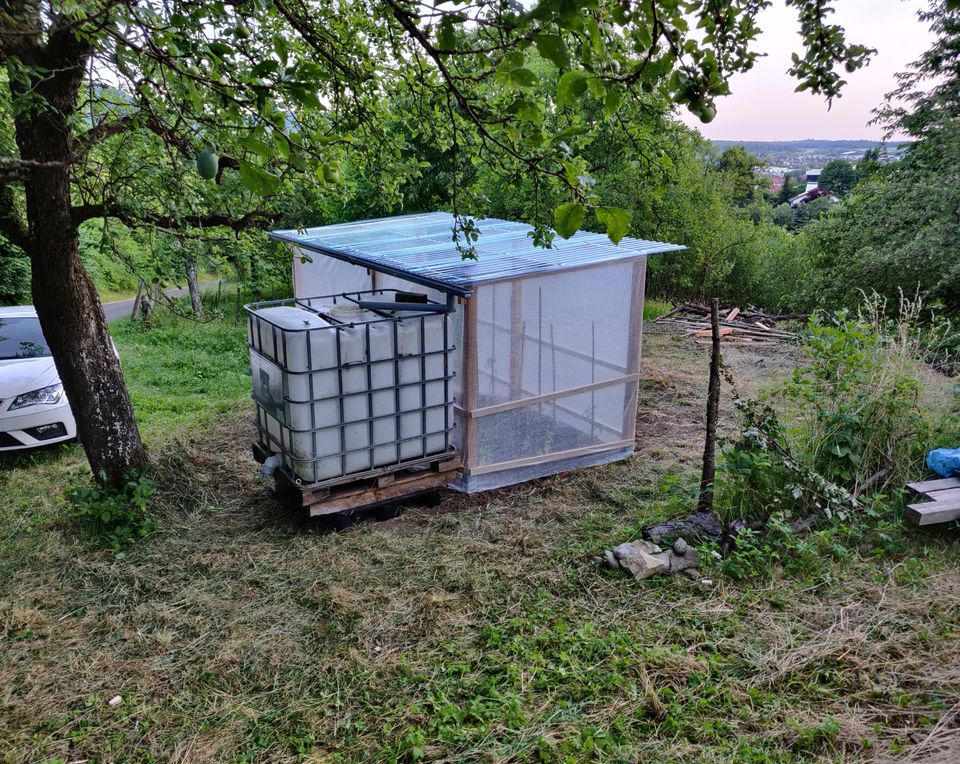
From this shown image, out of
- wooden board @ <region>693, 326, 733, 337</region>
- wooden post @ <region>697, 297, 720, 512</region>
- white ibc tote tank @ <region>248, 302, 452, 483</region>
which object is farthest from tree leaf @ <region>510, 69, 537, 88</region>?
wooden board @ <region>693, 326, 733, 337</region>

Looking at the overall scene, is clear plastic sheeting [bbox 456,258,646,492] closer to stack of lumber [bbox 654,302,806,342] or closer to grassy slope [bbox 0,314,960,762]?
grassy slope [bbox 0,314,960,762]

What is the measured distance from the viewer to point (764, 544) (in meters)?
5.07

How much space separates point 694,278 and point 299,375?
14.1 m

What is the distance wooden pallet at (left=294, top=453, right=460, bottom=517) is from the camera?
566cm

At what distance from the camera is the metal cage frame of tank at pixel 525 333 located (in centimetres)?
625

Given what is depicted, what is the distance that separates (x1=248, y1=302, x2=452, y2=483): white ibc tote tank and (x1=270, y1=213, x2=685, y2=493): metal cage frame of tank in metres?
0.38

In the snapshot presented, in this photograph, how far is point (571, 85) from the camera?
1.70 m

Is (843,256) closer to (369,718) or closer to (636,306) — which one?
(636,306)

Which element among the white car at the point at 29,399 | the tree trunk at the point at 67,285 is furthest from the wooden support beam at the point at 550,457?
the white car at the point at 29,399

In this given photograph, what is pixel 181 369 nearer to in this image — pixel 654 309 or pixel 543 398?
pixel 543 398

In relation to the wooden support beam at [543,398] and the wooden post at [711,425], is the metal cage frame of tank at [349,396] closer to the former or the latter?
the wooden support beam at [543,398]

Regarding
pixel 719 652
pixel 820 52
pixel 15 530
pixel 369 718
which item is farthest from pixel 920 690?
pixel 15 530

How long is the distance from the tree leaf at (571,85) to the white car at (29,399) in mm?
7004

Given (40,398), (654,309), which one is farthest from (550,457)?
(654,309)
